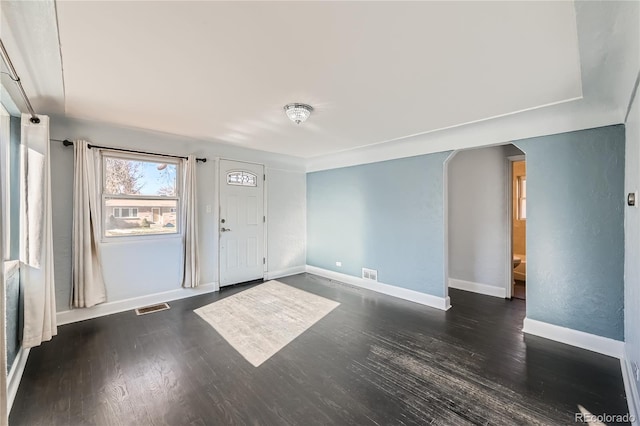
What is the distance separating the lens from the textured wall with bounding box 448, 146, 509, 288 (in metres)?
4.23

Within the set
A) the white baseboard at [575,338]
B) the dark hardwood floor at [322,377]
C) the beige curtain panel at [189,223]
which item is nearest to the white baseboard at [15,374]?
the dark hardwood floor at [322,377]

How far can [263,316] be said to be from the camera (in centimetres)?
340

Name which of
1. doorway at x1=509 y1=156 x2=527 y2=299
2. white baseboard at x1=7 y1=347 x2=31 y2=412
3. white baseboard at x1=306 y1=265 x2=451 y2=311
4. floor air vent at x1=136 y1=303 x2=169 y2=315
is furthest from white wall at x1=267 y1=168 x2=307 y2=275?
doorway at x1=509 y1=156 x2=527 y2=299

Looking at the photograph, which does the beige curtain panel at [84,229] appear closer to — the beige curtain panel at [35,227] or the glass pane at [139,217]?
the glass pane at [139,217]

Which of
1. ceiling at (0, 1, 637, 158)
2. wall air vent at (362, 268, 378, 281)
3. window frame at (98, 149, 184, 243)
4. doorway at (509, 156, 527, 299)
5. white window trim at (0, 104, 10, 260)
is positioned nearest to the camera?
ceiling at (0, 1, 637, 158)

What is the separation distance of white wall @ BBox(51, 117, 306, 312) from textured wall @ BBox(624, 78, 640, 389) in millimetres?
4418

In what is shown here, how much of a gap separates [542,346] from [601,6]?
2806mm

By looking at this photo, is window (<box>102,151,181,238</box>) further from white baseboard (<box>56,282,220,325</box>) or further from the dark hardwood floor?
the dark hardwood floor

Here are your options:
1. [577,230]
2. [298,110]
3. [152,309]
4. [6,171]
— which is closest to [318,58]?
[298,110]

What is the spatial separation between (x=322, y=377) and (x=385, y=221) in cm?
269

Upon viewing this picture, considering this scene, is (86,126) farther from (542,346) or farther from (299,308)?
(542,346)

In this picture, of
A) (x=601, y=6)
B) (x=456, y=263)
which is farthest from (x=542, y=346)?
(x=601, y=6)

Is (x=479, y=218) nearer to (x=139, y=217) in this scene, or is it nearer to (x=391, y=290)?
(x=391, y=290)

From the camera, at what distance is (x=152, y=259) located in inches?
151
